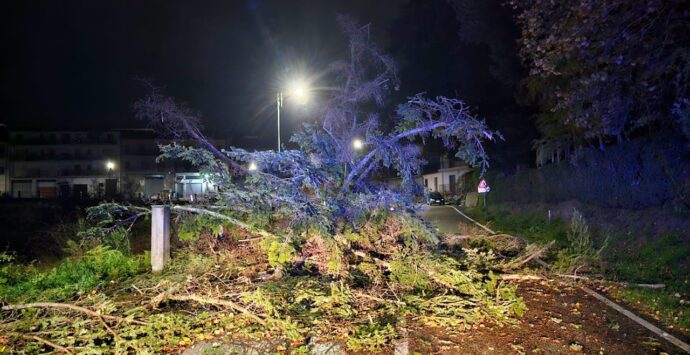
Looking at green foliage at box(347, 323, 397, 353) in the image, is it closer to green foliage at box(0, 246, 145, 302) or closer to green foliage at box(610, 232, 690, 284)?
green foliage at box(0, 246, 145, 302)

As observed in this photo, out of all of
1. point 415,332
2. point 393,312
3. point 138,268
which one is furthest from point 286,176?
point 415,332

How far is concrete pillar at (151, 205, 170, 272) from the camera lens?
8352 millimetres

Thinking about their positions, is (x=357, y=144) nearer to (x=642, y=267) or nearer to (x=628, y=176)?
(x=642, y=267)

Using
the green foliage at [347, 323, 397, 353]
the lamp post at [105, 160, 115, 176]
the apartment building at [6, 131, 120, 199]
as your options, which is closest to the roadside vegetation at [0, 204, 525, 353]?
the green foliage at [347, 323, 397, 353]

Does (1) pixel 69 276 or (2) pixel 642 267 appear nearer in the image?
(1) pixel 69 276

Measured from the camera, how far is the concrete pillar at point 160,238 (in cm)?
835

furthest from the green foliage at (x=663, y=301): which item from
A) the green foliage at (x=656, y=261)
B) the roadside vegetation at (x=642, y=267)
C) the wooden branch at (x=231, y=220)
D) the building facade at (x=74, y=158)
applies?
the building facade at (x=74, y=158)

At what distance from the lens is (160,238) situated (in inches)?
332

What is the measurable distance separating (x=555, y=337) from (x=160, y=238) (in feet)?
22.5

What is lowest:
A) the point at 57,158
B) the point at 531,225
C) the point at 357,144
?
the point at 531,225

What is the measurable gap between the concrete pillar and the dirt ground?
5330mm

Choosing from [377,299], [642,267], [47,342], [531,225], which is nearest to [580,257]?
[642,267]

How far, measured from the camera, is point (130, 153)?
63.2m

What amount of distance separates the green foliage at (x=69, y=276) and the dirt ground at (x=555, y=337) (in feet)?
17.2
